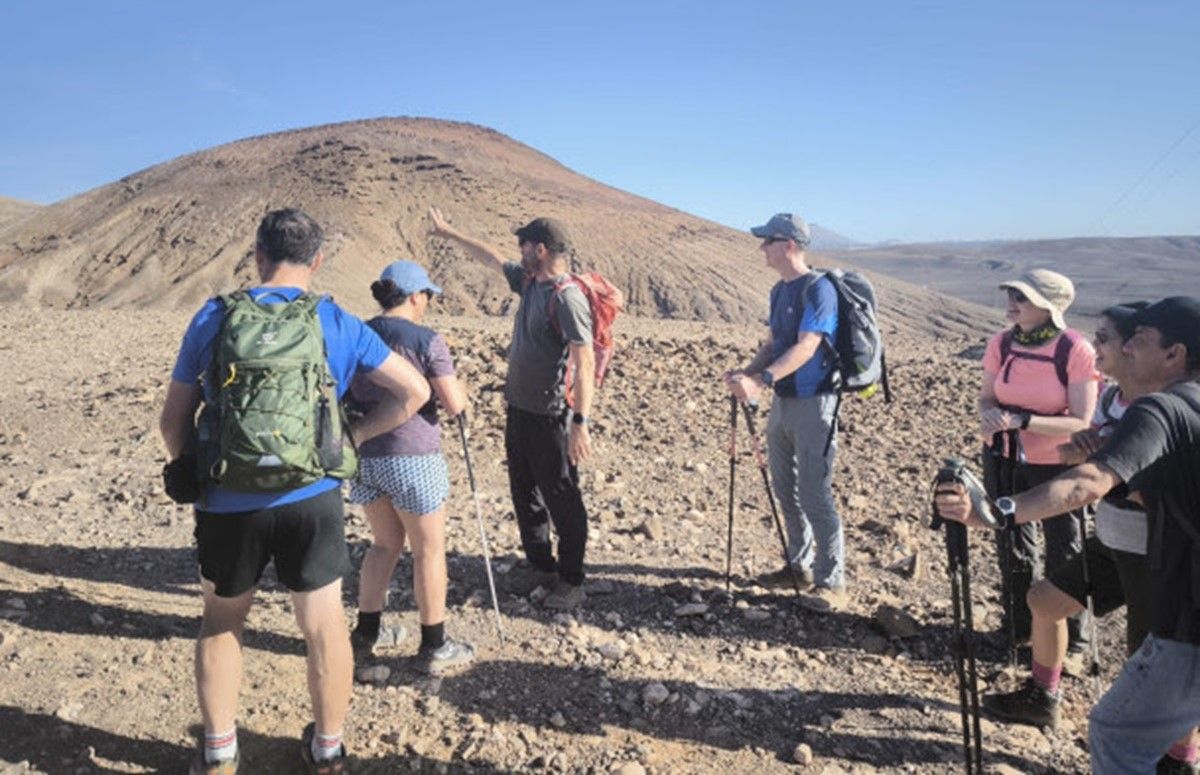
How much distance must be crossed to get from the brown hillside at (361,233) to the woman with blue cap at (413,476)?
76.2 feet

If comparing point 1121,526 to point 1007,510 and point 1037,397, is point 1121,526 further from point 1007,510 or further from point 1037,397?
point 1037,397

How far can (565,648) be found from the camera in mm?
3951

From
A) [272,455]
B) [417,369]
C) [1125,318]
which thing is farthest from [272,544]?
[1125,318]

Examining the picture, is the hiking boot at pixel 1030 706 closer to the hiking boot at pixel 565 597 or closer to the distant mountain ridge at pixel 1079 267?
the hiking boot at pixel 565 597

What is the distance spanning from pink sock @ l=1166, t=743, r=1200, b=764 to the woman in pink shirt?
1013 millimetres

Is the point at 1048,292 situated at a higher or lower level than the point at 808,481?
higher

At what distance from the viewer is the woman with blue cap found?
339 cm

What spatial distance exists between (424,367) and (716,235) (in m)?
37.9

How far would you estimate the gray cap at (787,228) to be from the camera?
14.0 ft

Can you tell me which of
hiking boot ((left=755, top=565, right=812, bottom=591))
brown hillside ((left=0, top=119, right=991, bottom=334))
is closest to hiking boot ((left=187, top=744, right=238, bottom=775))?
hiking boot ((left=755, top=565, right=812, bottom=591))

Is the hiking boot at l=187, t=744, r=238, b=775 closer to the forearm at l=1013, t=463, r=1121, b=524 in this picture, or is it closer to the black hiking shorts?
the black hiking shorts

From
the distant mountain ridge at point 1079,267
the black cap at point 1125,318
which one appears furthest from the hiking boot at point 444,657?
the distant mountain ridge at point 1079,267

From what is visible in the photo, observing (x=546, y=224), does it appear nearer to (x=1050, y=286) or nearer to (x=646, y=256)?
(x=1050, y=286)

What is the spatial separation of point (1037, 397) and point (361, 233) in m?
31.7
